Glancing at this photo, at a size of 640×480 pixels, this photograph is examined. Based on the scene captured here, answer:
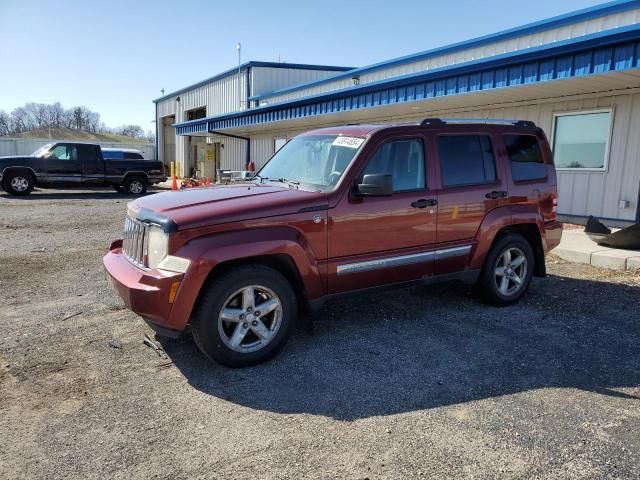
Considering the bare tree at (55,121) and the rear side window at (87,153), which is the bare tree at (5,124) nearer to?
the bare tree at (55,121)

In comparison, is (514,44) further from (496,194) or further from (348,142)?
(348,142)

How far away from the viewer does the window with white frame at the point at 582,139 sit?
10.4m

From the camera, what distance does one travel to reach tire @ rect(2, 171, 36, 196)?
18.6 m

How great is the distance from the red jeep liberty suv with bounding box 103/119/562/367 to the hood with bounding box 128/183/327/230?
0.4 inches

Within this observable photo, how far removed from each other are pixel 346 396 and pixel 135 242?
7.13ft

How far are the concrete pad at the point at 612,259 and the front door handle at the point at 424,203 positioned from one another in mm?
4203

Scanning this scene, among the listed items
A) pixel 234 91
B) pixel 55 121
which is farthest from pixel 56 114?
pixel 234 91

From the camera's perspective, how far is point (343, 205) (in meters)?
4.39

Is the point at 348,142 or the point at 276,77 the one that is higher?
the point at 276,77

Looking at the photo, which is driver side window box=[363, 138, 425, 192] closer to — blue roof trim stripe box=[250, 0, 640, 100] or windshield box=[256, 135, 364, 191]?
windshield box=[256, 135, 364, 191]

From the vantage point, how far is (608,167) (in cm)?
1027

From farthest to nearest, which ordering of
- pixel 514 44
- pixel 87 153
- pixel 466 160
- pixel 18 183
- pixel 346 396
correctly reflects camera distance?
pixel 87 153, pixel 18 183, pixel 514 44, pixel 466 160, pixel 346 396

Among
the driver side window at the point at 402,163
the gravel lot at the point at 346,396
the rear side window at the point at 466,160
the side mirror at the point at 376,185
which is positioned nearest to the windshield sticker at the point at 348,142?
the driver side window at the point at 402,163

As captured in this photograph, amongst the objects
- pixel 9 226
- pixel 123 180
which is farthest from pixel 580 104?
pixel 123 180
